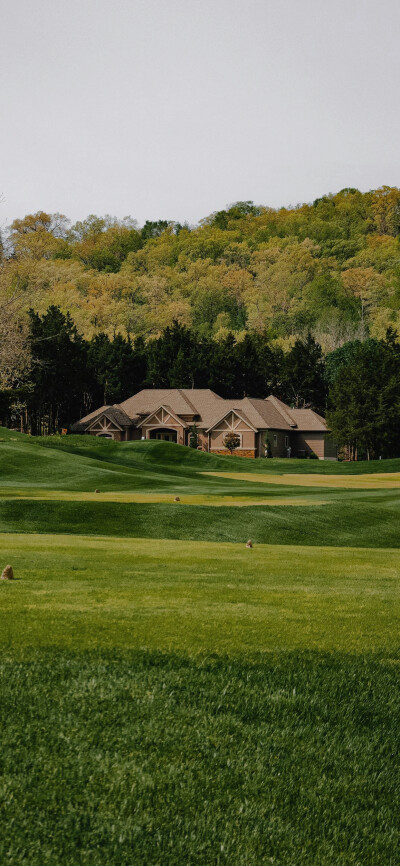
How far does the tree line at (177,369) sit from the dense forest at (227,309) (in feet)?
0.58

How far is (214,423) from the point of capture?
283 feet

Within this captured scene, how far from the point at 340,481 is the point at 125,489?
54.9ft

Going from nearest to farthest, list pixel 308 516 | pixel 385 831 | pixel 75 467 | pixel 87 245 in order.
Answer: pixel 385 831
pixel 308 516
pixel 75 467
pixel 87 245

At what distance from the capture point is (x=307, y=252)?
14312cm

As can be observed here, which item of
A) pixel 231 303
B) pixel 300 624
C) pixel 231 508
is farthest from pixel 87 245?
pixel 300 624

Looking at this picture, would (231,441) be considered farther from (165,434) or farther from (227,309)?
(227,309)

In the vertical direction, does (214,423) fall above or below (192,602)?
above

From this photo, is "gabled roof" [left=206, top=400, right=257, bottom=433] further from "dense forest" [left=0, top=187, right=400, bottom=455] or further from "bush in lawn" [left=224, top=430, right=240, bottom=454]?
"dense forest" [left=0, top=187, right=400, bottom=455]

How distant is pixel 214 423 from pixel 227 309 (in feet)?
212

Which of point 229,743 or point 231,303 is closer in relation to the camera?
point 229,743

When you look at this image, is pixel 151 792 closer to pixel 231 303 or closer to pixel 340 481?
pixel 340 481

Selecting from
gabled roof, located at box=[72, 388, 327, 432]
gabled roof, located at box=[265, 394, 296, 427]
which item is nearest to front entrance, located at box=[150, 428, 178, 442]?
gabled roof, located at box=[72, 388, 327, 432]

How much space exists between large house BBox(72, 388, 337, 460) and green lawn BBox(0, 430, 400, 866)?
7595cm

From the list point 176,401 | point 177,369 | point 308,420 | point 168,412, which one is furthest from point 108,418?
point 308,420
